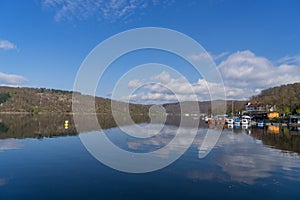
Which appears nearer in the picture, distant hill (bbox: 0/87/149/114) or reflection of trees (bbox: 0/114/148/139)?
reflection of trees (bbox: 0/114/148/139)

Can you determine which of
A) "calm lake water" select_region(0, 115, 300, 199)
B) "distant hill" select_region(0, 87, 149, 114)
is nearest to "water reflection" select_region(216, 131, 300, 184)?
"calm lake water" select_region(0, 115, 300, 199)

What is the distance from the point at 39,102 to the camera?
164375mm

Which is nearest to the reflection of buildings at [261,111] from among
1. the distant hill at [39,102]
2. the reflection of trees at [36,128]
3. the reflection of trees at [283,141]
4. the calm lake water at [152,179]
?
the reflection of trees at [36,128]

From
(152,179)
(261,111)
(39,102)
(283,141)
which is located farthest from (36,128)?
(39,102)

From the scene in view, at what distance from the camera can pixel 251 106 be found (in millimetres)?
102500

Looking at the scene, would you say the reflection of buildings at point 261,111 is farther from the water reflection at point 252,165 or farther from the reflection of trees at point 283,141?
the water reflection at point 252,165

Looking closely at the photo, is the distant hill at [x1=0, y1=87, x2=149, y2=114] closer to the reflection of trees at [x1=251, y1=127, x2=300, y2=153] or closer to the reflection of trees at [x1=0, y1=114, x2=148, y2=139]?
the reflection of trees at [x1=0, y1=114, x2=148, y2=139]

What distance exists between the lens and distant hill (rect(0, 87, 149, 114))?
148 metres

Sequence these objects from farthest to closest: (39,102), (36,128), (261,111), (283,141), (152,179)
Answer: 1. (39,102)
2. (261,111)
3. (36,128)
4. (283,141)
5. (152,179)

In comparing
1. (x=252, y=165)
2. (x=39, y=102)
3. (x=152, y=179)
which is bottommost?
(x=152, y=179)

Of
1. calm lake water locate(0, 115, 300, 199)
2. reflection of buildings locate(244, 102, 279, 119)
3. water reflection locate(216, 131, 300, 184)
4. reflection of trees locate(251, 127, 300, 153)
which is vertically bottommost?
calm lake water locate(0, 115, 300, 199)

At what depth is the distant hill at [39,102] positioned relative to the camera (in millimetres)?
148250

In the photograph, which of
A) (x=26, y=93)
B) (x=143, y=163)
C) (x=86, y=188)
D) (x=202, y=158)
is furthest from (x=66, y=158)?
(x=26, y=93)

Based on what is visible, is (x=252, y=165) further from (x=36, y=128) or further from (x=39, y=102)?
(x=39, y=102)
